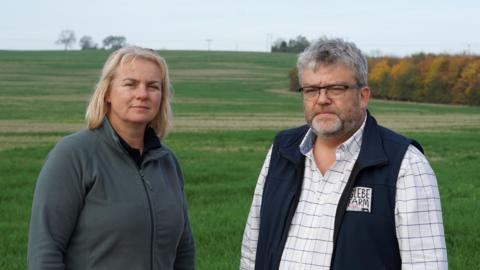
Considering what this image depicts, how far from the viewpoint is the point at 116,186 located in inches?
140

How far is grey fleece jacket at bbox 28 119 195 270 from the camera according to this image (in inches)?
134

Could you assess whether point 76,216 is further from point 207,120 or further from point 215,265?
point 207,120

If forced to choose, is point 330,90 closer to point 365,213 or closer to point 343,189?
point 343,189

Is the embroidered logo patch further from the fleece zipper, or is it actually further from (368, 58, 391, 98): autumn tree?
(368, 58, 391, 98): autumn tree

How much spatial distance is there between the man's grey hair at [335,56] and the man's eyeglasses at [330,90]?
0.22 ft

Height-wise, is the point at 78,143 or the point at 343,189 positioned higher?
the point at 78,143

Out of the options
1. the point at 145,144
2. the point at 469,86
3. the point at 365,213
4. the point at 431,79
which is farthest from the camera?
the point at 431,79

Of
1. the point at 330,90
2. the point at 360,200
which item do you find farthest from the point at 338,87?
the point at 360,200

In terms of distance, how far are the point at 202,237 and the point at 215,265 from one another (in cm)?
143

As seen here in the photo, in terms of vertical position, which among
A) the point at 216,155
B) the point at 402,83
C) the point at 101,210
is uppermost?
the point at 101,210

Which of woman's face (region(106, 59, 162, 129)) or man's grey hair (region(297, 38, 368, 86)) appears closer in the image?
man's grey hair (region(297, 38, 368, 86))

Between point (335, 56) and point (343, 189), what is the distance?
1.88 feet

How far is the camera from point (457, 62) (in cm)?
6594

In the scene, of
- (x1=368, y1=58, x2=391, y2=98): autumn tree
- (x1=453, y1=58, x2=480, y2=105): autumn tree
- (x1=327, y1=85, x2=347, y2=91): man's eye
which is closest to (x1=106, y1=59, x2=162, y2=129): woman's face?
(x1=327, y1=85, x2=347, y2=91): man's eye
